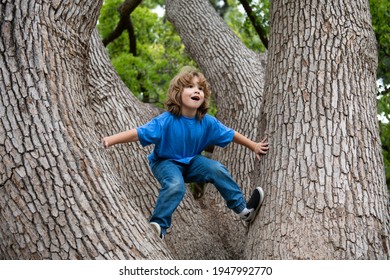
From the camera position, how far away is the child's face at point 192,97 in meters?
4.09

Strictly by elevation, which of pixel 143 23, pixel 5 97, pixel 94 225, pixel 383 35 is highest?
pixel 5 97

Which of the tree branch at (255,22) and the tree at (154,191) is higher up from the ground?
the tree at (154,191)

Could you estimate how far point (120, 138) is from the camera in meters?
3.83

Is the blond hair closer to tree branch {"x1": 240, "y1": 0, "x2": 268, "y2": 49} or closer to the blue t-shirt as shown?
the blue t-shirt

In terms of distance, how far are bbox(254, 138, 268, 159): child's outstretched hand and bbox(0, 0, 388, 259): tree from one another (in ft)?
0.24

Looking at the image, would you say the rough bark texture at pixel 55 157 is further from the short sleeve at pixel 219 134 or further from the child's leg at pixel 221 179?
the short sleeve at pixel 219 134

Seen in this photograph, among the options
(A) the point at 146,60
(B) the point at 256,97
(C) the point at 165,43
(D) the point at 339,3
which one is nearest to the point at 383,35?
(B) the point at 256,97

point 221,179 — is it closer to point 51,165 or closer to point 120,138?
point 120,138

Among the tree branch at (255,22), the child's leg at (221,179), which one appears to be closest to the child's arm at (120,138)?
the child's leg at (221,179)

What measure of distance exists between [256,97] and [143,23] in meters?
6.38

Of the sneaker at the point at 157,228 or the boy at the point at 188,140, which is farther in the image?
the boy at the point at 188,140

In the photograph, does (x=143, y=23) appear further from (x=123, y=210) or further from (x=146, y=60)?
(x=123, y=210)

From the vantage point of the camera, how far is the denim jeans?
386 centimetres

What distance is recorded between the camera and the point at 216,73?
605 cm
